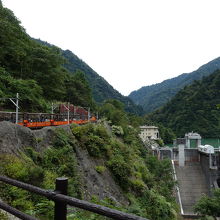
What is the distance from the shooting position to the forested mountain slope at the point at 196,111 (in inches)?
2796

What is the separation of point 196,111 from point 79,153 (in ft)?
238

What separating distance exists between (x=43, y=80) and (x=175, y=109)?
68106 millimetres

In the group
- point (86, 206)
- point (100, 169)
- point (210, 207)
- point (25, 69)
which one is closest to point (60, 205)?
point (86, 206)

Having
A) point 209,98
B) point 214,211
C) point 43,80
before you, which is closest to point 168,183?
point 214,211

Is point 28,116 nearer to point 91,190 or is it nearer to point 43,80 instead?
point 91,190

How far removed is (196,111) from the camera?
75.6 meters

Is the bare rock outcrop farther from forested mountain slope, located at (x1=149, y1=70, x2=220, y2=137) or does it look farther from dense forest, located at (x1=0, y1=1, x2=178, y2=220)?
forested mountain slope, located at (x1=149, y1=70, x2=220, y2=137)

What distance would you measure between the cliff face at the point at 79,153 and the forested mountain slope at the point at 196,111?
64.4 metres

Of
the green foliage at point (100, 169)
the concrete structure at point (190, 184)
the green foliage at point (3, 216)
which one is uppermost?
the green foliage at point (3, 216)

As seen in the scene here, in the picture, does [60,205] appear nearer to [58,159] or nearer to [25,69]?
[58,159]

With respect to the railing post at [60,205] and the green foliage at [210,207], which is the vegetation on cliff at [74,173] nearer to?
the green foliage at [210,207]

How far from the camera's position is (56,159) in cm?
861

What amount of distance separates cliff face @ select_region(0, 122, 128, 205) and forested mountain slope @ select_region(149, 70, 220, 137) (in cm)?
6438

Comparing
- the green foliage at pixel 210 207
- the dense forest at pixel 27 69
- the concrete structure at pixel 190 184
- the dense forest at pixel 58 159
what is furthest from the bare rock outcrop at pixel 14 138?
the concrete structure at pixel 190 184
